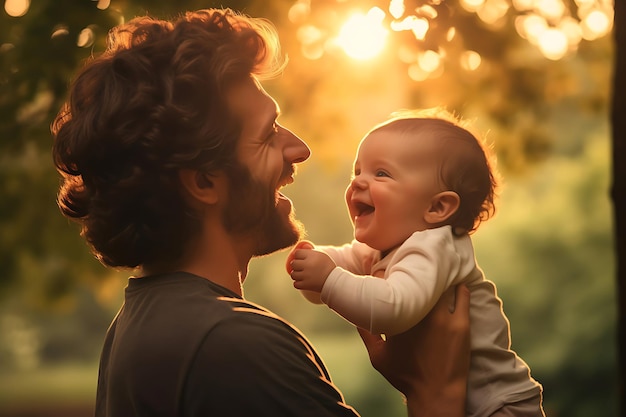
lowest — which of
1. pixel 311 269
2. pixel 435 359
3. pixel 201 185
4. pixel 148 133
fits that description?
pixel 435 359

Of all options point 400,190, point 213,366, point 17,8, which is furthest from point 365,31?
point 17,8

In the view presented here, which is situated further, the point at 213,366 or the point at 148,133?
the point at 148,133

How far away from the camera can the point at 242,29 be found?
3.01 metres

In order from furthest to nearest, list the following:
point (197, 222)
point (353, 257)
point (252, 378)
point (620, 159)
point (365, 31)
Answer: point (365, 31) → point (620, 159) → point (353, 257) → point (197, 222) → point (252, 378)

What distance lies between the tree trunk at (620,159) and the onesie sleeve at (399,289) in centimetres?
92

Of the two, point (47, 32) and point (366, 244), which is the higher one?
point (47, 32)

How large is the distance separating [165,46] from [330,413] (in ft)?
4.09

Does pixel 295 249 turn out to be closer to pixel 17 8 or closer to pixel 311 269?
pixel 311 269

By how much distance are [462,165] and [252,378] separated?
1167 millimetres

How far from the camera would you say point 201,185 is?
9.22ft

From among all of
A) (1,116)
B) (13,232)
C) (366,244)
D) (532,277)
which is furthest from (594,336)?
(366,244)

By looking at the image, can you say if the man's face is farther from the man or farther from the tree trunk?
the tree trunk

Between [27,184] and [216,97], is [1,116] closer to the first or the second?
[27,184]

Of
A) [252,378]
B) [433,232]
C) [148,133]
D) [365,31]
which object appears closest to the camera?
[252,378]
